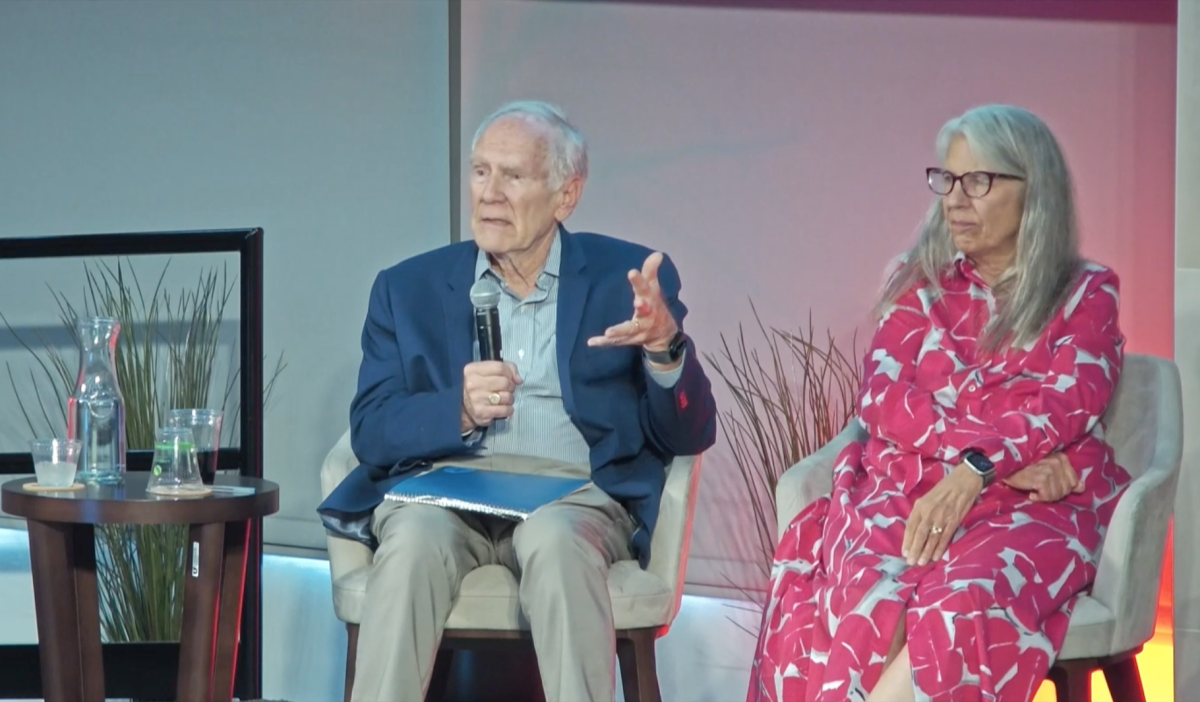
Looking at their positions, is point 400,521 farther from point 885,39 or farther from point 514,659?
point 885,39

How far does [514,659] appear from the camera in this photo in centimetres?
304

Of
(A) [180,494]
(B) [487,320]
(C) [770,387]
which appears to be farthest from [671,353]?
(C) [770,387]

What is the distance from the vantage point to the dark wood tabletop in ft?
8.16

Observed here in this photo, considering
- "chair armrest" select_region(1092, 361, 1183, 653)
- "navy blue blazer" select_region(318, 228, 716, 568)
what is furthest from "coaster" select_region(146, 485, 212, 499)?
"chair armrest" select_region(1092, 361, 1183, 653)

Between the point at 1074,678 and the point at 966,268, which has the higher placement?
the point at 966,268

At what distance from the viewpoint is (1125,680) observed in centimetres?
255

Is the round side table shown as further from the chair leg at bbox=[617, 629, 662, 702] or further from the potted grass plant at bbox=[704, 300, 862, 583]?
the potted grass plant at bbox=[704, 300, 862, 583]

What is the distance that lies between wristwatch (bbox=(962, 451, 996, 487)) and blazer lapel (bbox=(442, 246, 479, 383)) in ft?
3.34

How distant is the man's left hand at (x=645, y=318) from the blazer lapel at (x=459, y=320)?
413mm

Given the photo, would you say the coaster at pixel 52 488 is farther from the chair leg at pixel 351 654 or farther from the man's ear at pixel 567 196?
the man's ear at pixel 567 196

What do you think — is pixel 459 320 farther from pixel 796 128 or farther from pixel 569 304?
pixel 796 128

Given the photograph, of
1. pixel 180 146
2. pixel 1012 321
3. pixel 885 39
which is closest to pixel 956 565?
pixel 1012 321

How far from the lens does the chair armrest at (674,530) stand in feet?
8.98

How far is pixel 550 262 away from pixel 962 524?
1.00 metres
